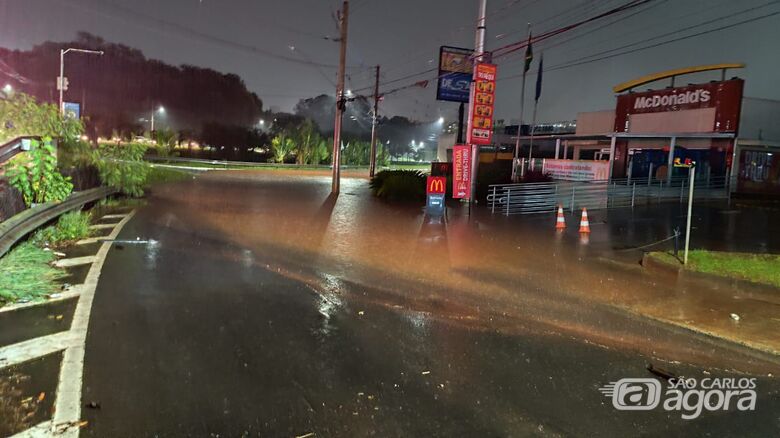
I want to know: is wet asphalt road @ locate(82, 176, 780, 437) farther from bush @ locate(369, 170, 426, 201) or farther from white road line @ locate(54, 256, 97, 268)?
bush @ locate(369, 170, 426, 201)

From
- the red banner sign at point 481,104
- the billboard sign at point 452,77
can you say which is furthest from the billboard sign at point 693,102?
the red banner sign at point 481,104

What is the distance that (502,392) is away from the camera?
4.86 metres

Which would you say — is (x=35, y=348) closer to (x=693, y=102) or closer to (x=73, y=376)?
(x=73, y=376)

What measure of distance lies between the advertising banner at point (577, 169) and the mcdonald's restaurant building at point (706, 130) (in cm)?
23

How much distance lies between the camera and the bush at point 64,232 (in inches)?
423

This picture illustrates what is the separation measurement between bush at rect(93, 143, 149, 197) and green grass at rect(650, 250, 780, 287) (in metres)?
18.0

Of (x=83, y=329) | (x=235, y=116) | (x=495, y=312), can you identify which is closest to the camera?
(x=83, y=329)

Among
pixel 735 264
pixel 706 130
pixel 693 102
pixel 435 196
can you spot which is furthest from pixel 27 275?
pixel 693 102

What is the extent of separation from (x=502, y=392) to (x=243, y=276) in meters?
5.33

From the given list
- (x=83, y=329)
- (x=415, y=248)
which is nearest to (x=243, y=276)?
(x=83, y=329)

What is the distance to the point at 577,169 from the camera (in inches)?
1145

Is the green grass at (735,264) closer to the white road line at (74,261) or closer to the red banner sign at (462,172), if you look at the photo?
the white road line at (74,261)

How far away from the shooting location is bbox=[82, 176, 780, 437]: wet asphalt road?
4.26 meters

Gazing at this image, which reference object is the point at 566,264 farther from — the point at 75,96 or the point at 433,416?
the point at 75,96
